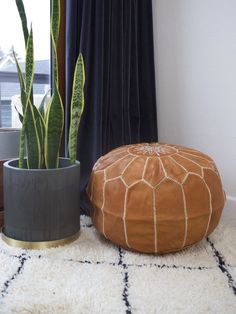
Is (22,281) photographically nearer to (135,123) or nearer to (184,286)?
(184,286)

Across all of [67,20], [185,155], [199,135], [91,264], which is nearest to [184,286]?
[91,264]

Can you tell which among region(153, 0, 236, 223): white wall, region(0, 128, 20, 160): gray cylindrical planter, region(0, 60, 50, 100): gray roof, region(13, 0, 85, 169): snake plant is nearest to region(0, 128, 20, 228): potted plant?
region(0, 128, 20, 160): gray cylindrical planter

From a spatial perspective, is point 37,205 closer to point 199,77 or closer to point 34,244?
point 34,244

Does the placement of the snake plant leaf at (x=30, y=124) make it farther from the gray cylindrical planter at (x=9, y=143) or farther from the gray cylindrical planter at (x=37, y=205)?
the gray cylindrical planter at (x=9, y=143)

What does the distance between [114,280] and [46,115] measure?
721mm

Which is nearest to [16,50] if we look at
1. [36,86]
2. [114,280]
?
[36,86]

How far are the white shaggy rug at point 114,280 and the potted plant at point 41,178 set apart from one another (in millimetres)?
76

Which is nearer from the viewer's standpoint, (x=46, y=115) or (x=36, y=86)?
(x=46, y=115)

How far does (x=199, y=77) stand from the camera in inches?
72.2

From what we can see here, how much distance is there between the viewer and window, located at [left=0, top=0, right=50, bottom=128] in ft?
5.90

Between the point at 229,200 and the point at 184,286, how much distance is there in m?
0.83

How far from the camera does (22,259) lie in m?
1.25

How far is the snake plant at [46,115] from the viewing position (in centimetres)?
131

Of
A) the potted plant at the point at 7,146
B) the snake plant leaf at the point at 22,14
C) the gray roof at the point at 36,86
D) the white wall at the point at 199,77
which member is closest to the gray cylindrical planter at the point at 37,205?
the potted plant at the point at 7,146
